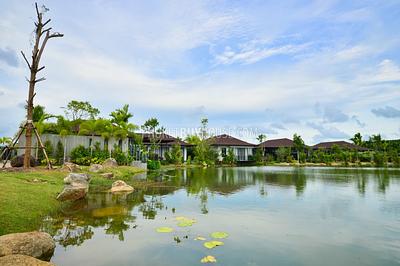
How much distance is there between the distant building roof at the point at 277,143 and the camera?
48.4 meters

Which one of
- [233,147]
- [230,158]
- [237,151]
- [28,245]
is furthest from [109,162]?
[237,151]

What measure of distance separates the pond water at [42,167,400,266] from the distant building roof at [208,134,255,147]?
31157 millimetres

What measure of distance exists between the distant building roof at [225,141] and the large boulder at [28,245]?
36.4 metres

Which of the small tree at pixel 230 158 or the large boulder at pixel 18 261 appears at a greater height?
the small tree at pixel 230 158

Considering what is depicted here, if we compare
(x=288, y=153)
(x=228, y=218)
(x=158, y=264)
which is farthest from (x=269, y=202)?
(x=288, y=153)

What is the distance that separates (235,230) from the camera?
280 inches

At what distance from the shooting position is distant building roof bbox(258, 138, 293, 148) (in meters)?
48.4

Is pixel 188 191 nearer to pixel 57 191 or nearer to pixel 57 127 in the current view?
pixel 57 191

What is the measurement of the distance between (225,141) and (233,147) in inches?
71.8

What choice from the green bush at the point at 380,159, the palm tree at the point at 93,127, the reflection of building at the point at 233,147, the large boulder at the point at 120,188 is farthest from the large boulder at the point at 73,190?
the green bush at the point at 380,159

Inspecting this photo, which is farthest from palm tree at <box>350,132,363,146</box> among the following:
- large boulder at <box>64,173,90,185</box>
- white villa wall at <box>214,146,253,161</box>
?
large boulder at <box>64,173,90,185</box>

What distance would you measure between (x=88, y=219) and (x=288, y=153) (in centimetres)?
4027

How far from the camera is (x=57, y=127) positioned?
74.0ft

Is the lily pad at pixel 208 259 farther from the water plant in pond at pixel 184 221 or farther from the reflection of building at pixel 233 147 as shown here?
the reflection of building at pixel 233 147
